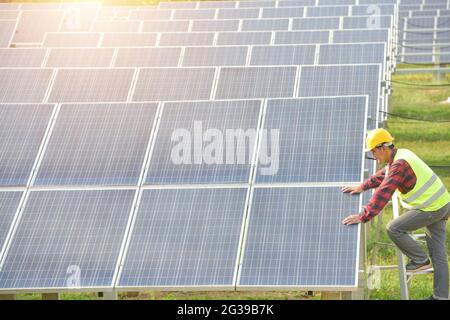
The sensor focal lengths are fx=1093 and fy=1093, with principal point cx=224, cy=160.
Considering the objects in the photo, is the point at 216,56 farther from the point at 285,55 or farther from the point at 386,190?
the point at 386,190

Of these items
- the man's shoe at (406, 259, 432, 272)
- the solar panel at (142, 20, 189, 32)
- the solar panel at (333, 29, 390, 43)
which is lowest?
the man's shoe at (406, 259, 432, 272)

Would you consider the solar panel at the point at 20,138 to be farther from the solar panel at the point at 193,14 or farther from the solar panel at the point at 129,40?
the solar panel at the point at 193,14

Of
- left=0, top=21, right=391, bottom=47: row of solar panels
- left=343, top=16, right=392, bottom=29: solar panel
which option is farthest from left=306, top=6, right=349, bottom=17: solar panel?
left=0, top=21, right=391, bottom=47: row of solar panels

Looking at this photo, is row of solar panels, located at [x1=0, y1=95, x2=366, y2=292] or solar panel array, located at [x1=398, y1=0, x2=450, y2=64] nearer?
row of solar panels, located at [x1=0, y1=95, x2=366, y2=292]

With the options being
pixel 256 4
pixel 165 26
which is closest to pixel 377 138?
pixel 165 26

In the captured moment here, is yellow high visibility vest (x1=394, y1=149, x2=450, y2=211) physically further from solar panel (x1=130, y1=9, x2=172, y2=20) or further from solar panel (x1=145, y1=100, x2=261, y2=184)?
solar panel (x1=130, y1=9, x2=172, y2=20)

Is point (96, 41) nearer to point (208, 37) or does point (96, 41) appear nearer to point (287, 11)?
point (208, 37)
